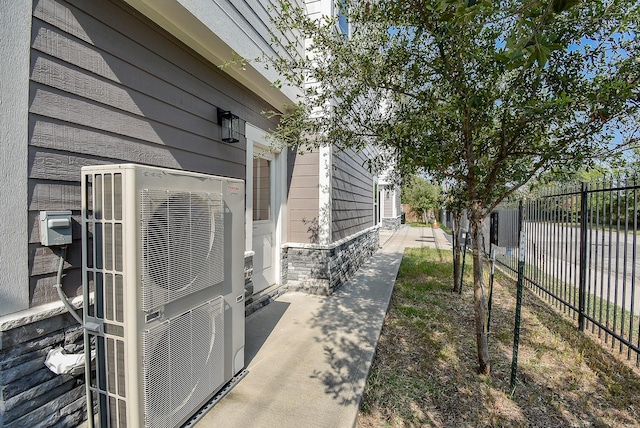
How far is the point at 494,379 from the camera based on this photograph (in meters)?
2.83

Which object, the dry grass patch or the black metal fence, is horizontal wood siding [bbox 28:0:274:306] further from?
the black metal fence

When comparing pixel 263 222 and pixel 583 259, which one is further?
pixel 263 222

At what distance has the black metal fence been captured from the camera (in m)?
3.18

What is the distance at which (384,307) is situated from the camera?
4656 millimetres

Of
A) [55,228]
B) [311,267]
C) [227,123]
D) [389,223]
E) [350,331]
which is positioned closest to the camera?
[55,228]

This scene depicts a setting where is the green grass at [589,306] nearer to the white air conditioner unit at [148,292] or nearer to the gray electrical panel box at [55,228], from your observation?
the white air conditioner unit at [148,292]

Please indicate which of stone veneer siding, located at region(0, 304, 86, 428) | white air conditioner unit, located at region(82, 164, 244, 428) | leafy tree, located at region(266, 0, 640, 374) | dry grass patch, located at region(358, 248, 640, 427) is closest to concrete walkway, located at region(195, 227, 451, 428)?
dry grass patch, located at region(358, 248, 640, 427)

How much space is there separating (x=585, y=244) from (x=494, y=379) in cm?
240

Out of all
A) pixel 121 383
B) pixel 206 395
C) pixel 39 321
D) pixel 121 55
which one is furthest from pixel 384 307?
pixel 121 55

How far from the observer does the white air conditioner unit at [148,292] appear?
1.62m

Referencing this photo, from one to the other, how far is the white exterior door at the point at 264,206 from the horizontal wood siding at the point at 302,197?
22cm

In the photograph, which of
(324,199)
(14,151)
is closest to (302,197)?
(324,199)

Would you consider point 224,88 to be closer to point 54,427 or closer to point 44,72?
point 44,72

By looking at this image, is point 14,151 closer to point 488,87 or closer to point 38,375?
point 38,375
